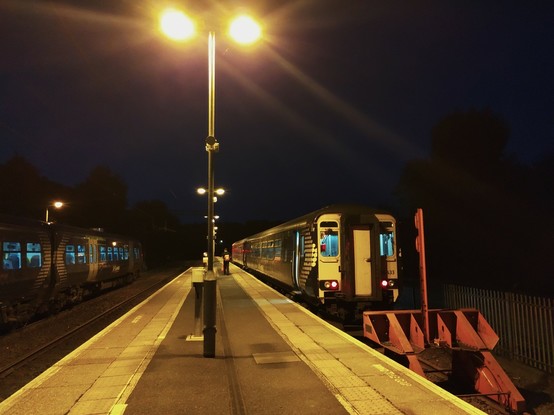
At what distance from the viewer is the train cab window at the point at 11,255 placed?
11906 mm

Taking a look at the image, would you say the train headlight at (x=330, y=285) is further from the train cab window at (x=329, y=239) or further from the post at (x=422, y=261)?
the post at (x=422, y=261)

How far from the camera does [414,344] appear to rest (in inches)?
350

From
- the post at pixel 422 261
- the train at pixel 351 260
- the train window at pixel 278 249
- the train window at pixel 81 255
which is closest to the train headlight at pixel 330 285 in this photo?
the train at pixel 351 260

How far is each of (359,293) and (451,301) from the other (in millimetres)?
3161

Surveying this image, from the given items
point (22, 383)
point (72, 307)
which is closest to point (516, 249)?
point (72, 307)

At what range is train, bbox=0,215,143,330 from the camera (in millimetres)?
12266

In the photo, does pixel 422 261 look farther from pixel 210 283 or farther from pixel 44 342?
pixel 44 342

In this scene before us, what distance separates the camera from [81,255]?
19188 mm

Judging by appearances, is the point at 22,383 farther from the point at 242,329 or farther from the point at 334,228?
the point at 334,228

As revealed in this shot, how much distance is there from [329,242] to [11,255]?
845 centimetres

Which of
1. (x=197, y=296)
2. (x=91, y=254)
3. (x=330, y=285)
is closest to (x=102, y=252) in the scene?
(x=91, y=254)

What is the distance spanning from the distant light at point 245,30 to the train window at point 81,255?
1377 cm

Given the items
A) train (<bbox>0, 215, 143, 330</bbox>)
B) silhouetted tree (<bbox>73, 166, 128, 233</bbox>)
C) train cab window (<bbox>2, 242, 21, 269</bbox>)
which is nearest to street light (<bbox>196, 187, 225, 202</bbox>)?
train (<bbox>0, 215, 143, 330</bbox>)

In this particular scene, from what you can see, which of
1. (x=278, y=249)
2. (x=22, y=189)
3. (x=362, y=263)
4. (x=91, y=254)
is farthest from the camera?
(x=22, y=189)
